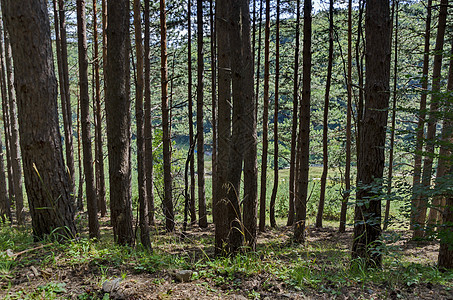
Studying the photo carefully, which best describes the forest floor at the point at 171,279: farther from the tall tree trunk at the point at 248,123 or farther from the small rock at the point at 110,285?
the tall tree trunk at the point at 248,123

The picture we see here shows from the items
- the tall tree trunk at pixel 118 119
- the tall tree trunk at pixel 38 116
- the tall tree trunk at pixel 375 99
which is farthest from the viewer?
the tall tree trunk at pixel 375 99

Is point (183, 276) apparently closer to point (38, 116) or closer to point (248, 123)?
point (248, 123)

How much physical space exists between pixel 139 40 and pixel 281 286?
6.15 meters

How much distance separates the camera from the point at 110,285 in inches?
105

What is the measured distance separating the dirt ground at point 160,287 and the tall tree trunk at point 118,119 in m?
1.55

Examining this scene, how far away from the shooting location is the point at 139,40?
7066 mm

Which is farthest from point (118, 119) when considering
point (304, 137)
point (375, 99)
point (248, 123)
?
point (304, 137)

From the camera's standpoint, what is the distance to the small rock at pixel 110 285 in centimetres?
264

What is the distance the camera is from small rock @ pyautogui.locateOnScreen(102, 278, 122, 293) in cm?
264

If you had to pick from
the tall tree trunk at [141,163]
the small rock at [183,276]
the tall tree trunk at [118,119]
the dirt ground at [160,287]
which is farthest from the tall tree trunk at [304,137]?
the small rock at [183,276]

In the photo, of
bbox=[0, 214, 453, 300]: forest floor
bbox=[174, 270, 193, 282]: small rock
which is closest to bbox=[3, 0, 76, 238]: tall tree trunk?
bbox=[0, 214, 453, 300]: forest floor

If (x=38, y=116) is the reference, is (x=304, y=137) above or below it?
below

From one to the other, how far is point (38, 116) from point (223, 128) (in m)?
2.57

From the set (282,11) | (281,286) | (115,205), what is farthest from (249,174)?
(282,11)
